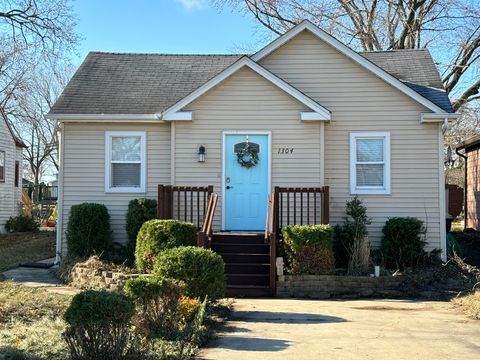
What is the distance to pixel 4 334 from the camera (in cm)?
610

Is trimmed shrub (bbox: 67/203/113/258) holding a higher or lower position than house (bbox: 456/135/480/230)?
lower

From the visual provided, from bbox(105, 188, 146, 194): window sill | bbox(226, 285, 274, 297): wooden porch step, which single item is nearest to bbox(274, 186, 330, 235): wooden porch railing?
bbox(226, 285, 274, 297): wooden porch step

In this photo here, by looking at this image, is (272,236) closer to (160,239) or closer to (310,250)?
(310,250)

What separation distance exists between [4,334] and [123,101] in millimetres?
8018

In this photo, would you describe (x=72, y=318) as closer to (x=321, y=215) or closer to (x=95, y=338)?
(x=95, y=338)

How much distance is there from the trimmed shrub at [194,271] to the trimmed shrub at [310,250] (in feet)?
8.74

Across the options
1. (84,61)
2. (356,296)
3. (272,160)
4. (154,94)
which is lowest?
(356,296)

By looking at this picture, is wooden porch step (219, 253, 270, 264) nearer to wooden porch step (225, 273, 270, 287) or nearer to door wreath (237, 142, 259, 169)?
wooden porch step (225, 273, 270, 287)

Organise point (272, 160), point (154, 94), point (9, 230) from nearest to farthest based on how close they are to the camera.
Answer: point (272, 160) → point (154, 94) → point (9, 230)

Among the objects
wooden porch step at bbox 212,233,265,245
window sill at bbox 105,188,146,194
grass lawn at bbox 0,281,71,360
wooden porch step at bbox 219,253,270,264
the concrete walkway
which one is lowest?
the concrete walkway

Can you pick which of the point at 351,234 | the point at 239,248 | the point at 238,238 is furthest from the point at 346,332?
the point at 351,234

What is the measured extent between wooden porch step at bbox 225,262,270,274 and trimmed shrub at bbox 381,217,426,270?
284 centimetres

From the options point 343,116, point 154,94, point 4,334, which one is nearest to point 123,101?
point 154,94

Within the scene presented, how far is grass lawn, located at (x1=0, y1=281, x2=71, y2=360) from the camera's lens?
539 cm
